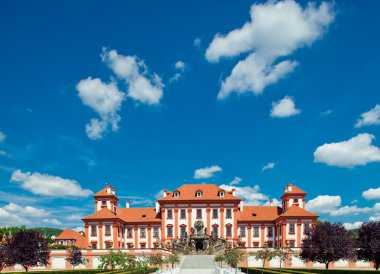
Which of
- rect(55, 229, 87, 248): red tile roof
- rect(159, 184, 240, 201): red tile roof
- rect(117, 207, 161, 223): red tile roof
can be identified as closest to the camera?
rect(159, 184, 240, 201): red tile roof

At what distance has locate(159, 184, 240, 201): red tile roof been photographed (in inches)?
2523

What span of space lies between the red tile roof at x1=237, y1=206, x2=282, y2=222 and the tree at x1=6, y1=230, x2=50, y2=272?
1340 inches

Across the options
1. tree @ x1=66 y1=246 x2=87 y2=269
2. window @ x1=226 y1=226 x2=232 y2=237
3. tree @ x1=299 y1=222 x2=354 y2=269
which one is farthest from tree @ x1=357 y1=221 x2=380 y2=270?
tree @ x1=66 y1=246 x2=87 y2=269

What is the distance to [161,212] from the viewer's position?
65.5 meters

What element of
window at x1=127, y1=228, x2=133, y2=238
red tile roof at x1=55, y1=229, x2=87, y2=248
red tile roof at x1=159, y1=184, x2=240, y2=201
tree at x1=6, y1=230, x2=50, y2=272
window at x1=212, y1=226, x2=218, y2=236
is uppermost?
red tile roof at x1=159, y1=184, x2=240, y2=201

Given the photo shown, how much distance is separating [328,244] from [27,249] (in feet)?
102

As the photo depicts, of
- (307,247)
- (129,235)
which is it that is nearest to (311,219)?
(307,247)

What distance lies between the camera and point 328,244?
3825 centimetres

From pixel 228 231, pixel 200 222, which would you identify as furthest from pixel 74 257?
pixel 228 231

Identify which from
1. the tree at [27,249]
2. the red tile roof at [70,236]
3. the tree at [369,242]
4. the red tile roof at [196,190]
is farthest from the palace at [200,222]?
the red tile roof at [70,236]

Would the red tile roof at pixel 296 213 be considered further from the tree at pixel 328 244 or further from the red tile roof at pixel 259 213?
the tree at pixel 328 244

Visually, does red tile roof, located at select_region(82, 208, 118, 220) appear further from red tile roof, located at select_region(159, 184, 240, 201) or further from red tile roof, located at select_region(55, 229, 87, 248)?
red tile roof, located at select_region(55, 229, 87, 248)

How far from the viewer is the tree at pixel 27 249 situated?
40.0 m

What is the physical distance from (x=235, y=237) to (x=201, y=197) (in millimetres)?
8659
